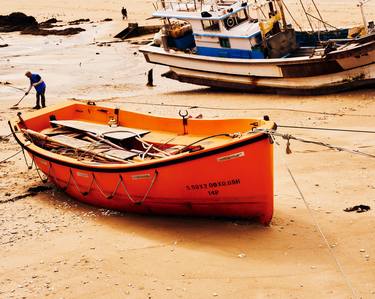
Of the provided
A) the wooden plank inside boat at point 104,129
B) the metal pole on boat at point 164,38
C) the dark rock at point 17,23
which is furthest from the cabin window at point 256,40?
the dark rock at point 17,23

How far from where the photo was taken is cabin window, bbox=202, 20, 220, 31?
1588 centimetres

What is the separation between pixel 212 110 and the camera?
50.0ft

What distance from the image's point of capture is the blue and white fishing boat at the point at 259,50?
48.1 feet

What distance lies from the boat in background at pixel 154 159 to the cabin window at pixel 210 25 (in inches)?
189

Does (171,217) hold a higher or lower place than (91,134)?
lower

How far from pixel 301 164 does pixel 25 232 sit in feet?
14.8

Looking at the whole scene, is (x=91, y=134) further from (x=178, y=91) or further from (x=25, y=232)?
(x=178, y=91)

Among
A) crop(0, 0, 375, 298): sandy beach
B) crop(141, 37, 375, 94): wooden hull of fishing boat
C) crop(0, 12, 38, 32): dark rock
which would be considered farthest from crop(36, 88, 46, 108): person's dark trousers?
crop(0, 12, 38, 32): dark rock

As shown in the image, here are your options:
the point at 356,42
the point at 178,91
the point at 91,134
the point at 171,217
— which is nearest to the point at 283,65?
the point at 356,42

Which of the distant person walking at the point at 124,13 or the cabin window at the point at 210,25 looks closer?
the cabin window at the point at 210,25

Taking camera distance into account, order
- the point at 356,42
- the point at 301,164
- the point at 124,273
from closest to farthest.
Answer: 1. the point at 124,273
2. the point at 301,164
3. the point at 356,42

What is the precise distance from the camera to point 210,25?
52.4 ft

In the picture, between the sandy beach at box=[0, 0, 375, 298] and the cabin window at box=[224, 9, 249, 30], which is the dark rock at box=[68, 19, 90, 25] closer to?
the cabin window at box=[224, 9, 249, 30]

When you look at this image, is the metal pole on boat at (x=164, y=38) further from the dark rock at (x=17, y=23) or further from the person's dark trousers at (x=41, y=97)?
the dark rock at (x=17, y=23)
